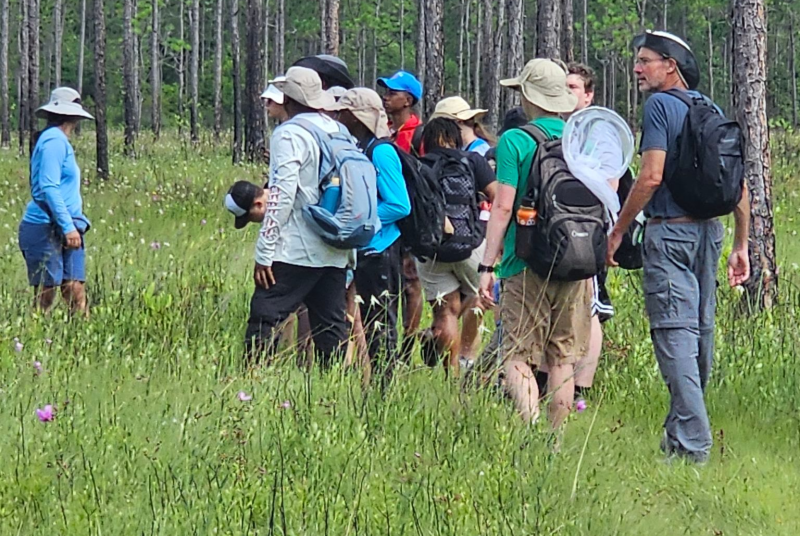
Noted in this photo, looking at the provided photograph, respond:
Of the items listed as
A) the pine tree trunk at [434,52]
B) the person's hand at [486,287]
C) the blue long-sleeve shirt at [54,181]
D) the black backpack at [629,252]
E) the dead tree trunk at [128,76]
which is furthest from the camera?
the dead tree trunk at [128,76]

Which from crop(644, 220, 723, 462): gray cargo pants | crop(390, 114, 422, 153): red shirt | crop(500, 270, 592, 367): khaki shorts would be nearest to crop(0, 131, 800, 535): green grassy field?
crop(644, 220, 723, 462): gray cargo pants

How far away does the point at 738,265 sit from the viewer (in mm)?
5949

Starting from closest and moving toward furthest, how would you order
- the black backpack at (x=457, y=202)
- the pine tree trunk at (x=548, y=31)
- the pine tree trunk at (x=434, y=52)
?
the black backpack at (x=457, y=202) → the pine tree trunk at (x=548, y=31) → the pine tree trunk at (x=434, y=52)

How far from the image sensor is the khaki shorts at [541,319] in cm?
562

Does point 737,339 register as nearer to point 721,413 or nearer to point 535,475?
point 721,413

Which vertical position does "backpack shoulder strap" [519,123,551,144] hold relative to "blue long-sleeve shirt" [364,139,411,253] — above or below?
above

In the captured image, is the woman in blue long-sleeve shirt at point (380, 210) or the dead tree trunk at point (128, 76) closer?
the woman in blue long-sleeve shirt at point (380, 210)

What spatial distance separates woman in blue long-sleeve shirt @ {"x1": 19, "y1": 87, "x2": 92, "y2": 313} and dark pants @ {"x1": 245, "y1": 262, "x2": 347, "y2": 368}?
A: 2106mm

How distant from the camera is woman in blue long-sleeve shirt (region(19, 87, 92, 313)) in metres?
7.75

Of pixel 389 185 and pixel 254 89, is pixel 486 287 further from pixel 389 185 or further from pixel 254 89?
pixel 254 89

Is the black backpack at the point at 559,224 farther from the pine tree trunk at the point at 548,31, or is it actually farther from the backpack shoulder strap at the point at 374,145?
the pine tree trunk at the point at 548,31

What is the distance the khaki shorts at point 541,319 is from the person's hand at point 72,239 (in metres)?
3.41

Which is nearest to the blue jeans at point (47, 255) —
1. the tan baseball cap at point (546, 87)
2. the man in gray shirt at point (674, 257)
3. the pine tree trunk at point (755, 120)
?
the tan baseball cap at point (546, 87)

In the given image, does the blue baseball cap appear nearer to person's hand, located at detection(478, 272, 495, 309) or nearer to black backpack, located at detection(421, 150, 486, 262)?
black backpack, located at detection(421, 150, 486, 262)
